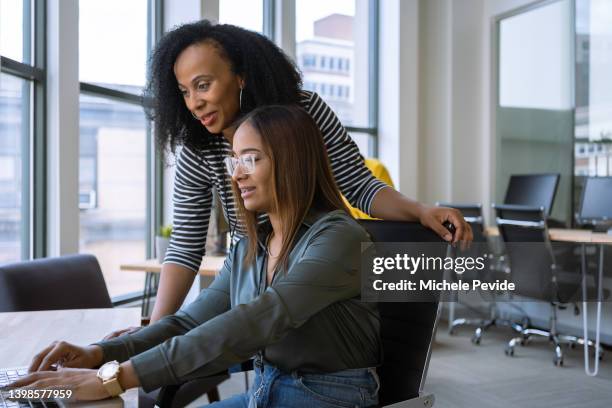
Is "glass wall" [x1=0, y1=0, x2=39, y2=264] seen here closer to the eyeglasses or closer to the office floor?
the office floor

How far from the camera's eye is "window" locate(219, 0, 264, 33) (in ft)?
15.8

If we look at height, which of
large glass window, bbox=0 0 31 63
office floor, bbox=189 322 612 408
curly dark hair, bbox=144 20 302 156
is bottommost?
office floor, bbox=189 322 612 408

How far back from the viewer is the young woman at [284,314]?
1081mm

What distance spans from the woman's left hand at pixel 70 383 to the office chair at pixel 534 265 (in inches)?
145

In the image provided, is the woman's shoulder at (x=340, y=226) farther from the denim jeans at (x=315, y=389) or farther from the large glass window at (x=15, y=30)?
the large glass window at (x=15, y=30)

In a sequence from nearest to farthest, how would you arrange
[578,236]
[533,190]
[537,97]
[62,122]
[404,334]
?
[404,334] → [62,122] → [578,236] → [533,190] → [537,97]

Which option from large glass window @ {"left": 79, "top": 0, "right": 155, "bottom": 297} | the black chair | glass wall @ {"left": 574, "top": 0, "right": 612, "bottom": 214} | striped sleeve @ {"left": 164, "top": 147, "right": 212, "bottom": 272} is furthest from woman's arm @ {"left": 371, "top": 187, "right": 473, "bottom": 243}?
glass wall @ {"left": 574, "top": 0, "right": 612, "bottom": 214}

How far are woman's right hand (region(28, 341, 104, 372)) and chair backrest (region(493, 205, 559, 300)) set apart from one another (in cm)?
357

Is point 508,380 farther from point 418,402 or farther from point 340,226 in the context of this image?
point 340,226

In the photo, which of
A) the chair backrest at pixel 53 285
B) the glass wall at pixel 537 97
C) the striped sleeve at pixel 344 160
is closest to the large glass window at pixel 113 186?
the chair backrest at pixel 53 285

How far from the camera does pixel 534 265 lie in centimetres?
435

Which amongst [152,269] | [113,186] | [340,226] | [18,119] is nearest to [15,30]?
[18,119]

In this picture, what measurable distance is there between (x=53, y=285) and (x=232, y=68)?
1196 mm

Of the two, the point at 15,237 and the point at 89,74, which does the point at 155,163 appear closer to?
the point at 89,74
